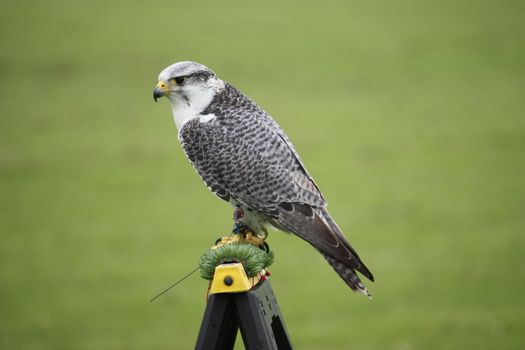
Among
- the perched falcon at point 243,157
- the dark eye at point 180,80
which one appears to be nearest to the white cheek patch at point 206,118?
the perched falcon at point 243,157

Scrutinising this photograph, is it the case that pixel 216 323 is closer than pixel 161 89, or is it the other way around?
pixel 216 323

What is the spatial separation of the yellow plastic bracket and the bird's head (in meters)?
1.18

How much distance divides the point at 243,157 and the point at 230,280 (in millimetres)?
1034

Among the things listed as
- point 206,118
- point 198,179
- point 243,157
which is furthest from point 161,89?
point 198,179

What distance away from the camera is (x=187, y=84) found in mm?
4559

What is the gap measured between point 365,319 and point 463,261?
2.06 metres

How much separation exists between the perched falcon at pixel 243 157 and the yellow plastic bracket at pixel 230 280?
0.73 m

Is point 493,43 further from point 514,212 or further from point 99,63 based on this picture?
point 99,63

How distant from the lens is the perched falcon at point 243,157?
453 centimetres

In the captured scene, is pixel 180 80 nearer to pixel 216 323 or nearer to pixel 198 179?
pixel 216 323

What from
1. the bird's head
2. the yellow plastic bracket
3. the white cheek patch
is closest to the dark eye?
the bird's head

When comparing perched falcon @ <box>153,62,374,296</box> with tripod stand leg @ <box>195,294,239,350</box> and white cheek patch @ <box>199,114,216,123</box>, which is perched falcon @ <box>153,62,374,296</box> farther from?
tripod stand leg @ <box>195,294,239,350</box>

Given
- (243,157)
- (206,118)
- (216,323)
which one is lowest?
(216,323)

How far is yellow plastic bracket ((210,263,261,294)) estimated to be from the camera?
Result: 12.3 ft
